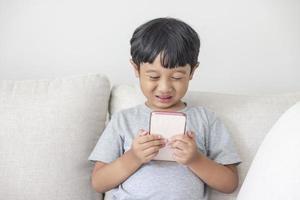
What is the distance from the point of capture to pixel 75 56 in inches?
59.2

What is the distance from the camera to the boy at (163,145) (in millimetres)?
1033

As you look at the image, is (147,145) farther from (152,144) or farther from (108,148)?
(108,148)

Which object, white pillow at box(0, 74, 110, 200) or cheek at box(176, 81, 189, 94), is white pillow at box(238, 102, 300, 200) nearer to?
cheek at box(176, 81, 189, 94)

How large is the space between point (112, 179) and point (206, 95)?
0.37 m

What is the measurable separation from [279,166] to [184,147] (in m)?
0.24

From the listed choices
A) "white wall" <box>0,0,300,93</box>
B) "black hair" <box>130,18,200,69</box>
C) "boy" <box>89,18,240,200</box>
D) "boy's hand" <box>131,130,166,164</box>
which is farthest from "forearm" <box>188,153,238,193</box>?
"white wall" <box>0,0,300,93</box>

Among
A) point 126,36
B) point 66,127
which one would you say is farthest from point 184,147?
point 126,36

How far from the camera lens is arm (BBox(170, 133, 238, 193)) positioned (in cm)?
99

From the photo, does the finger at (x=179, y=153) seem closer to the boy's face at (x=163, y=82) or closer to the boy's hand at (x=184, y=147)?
the boy's hand at (x=184, y=147)

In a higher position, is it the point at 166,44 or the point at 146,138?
the point at 166,44

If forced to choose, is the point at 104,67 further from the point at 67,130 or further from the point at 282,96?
the point at 282,96

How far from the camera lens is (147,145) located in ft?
3.22

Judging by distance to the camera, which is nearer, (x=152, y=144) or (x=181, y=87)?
(x=152, y=144)

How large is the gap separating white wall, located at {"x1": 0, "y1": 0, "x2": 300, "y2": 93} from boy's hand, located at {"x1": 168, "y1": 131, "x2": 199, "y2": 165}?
0.56 meters
